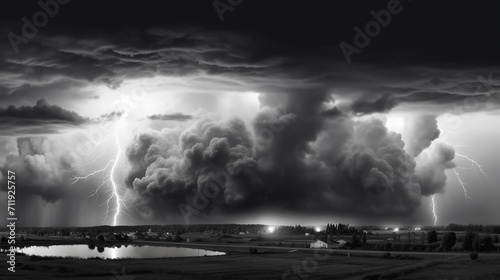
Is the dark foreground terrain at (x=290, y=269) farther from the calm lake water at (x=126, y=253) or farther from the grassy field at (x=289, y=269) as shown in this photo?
the calm lake water at (x=126, y=253)

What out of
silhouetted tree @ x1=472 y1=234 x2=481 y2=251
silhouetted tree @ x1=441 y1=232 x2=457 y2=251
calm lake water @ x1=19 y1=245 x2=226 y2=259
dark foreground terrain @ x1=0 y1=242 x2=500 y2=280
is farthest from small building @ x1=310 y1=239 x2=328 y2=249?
silhouetted tree @ x1=472 y1=234 x2=481 y2=251

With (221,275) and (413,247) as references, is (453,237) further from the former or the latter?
(221,275)

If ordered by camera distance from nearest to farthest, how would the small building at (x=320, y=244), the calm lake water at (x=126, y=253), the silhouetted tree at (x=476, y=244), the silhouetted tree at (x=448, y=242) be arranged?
the silhouetted tree at (x=476, y=244) < the calm lake water at (x=126, y=253) < the silhouetted tree at (x=448, y=242) < the small building at (x=320, y=244)

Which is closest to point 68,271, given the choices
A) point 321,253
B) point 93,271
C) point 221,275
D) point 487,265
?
point 93,271

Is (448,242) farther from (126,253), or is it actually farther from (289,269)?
(126,253)

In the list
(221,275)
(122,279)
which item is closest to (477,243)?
(221,275)

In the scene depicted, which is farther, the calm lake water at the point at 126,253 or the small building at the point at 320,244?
the small building at the point at 320,244

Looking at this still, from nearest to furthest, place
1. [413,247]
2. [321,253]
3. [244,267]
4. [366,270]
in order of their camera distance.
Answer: [366,270] → [244,267] → [321,253] → [413,247]

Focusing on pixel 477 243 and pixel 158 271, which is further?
pixel 477 243

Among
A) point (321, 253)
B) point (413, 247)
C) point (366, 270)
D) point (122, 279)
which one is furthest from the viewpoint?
point (413, 247)

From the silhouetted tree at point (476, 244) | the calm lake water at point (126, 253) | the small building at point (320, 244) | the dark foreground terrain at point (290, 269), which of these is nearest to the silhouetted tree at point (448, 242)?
the silhouetted tree at point (476, 244)

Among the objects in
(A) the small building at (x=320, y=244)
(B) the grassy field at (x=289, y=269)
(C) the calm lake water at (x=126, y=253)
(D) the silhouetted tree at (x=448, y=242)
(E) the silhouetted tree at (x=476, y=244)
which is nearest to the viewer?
(B) the grassy field at (x=289, y=269)
